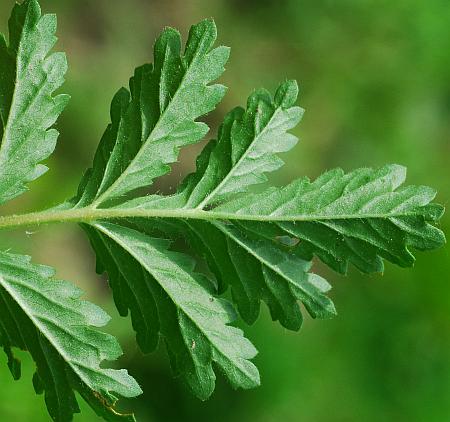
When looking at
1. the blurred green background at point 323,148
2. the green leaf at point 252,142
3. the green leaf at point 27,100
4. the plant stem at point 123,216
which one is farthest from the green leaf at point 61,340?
the blurred green background at point 323,148

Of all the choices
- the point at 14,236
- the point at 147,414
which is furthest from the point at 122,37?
the point at 147,414

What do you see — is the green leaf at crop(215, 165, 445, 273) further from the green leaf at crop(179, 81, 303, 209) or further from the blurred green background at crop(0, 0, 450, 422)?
the blurred green background at crop(0, 0, 450, 422)

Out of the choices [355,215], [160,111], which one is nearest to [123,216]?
[160,111]

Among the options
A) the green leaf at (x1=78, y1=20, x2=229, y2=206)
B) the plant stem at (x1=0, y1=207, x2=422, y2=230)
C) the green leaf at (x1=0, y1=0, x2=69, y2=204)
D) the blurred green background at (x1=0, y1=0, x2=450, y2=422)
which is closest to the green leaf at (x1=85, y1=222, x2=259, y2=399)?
the plant stem at (x1=0, y1=207, x2=422, y2=230)

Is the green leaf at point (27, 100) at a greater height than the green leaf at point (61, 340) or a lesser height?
greater

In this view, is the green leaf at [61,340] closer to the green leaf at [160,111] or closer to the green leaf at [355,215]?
the green leaf at [160,111]
